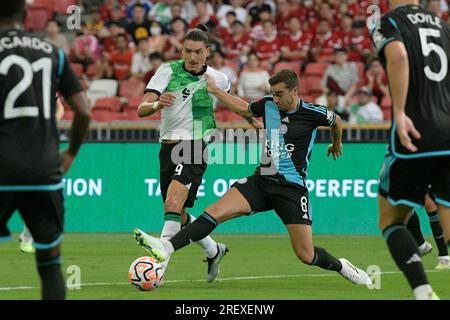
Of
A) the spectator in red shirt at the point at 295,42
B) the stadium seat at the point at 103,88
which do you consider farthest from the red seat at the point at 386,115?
the stadium seat at the point at 103,88

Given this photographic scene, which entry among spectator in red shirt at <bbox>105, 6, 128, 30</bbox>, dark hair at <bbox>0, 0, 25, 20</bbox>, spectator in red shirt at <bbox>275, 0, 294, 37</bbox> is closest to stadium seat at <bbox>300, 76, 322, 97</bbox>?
spectator in red shirt at <bbox>275, 0, 294, 37</bbox>

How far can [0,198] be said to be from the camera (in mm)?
6754

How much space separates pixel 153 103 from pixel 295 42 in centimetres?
1136

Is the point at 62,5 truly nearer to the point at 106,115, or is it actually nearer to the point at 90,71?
the point at 90,71

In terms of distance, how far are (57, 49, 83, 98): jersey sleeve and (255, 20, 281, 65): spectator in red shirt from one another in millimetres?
14812

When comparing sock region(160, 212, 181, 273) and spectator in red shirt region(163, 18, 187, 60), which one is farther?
spectator in red shirt region(163, 18, 187, 60)

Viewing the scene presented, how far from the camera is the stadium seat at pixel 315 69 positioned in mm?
21000

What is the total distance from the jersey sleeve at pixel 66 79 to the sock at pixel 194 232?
12.0 feet

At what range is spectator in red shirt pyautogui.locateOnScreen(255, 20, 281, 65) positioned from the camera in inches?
854

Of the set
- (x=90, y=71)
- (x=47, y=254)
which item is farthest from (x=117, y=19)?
(x=47, y=254)

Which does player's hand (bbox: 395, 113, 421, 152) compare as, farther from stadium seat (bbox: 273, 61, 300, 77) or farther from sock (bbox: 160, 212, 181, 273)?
Answer: stadium seat (bbox: 273, 61, 300, 77)

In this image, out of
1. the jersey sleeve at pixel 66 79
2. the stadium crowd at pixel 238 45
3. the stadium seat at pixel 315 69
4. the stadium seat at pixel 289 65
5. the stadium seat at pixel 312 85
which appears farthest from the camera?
the stadium seat at pixel 289 65

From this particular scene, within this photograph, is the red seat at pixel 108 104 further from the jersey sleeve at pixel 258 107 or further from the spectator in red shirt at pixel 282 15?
the jersey sleeve at pixel 258 107

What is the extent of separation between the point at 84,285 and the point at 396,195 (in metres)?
4.15
